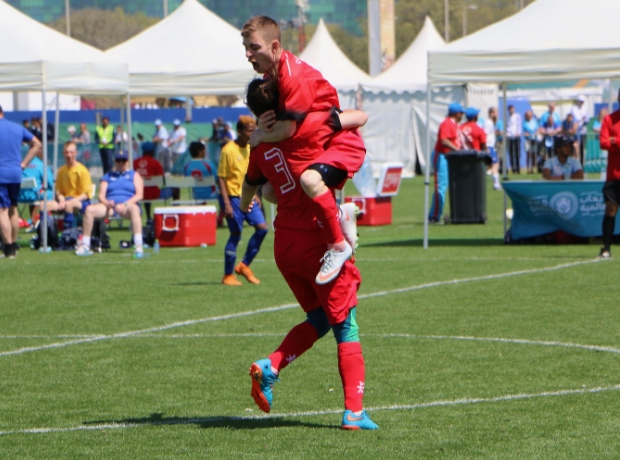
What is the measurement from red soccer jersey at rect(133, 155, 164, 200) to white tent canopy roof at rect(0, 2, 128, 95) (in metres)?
1.95

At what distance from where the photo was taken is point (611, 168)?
47.8 feet

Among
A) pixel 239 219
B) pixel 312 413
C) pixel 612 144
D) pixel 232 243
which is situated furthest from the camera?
pixel 612 144

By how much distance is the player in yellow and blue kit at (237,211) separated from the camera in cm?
1290

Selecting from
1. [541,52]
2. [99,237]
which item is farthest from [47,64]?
[541,52]

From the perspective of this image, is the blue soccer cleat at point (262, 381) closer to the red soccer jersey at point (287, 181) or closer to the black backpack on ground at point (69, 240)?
the red soccer jersey at point (287, 181)

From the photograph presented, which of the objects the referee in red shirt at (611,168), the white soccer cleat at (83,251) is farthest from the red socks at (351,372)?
the white soccer cleat at (83,251)

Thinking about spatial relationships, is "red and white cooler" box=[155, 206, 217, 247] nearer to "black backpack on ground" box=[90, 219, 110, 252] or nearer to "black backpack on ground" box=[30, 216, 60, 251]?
"black backpack on ground" box=[90, 219, 110, 252]

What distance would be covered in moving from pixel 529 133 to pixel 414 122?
4256 mm

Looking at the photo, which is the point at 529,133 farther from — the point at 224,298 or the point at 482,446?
the point at 482,446

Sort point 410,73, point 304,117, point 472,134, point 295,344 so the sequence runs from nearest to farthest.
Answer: point 304,117 < point 295,344 < point 472,134 < point 410,73

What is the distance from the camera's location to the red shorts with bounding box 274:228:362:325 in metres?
5.94

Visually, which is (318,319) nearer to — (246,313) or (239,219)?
(246,313)

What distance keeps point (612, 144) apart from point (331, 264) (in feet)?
31.3

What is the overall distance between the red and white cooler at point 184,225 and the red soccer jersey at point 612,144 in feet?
22.2
